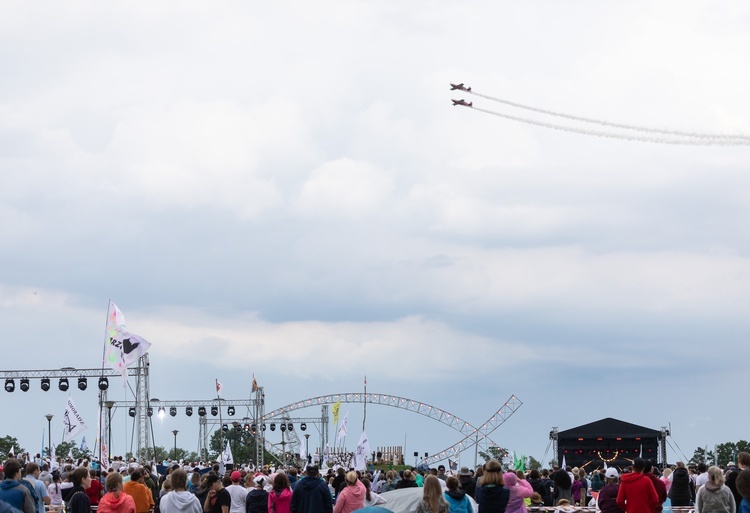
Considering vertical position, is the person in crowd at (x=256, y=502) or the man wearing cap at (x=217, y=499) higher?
the man wearing cap at (x=217, y=499)

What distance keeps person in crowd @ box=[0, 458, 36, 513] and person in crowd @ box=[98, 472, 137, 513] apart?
0.91m

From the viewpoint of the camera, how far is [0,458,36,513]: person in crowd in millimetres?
13008

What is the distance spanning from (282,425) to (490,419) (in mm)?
20512

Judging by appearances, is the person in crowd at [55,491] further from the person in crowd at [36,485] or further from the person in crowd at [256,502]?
the person in crowd at [36,485]

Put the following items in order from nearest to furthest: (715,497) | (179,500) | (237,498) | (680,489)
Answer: (179,500), (715,497), (237,498), (680,489)

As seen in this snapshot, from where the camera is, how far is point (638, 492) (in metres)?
14.6

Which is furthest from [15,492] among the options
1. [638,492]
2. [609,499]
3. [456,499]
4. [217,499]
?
[609,499]

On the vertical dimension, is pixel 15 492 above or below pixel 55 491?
above

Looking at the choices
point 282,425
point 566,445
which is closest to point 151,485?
point 566,445

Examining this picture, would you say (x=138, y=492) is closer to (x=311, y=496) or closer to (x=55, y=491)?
(x=311, y=496)

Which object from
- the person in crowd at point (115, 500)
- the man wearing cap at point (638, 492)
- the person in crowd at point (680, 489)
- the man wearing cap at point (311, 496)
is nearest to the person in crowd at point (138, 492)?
the man wearing cap at point (311, 496)

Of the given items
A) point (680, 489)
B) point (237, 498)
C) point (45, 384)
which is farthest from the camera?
point (45, 384)

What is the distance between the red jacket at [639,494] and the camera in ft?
47.7

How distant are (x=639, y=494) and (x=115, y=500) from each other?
7085mm
